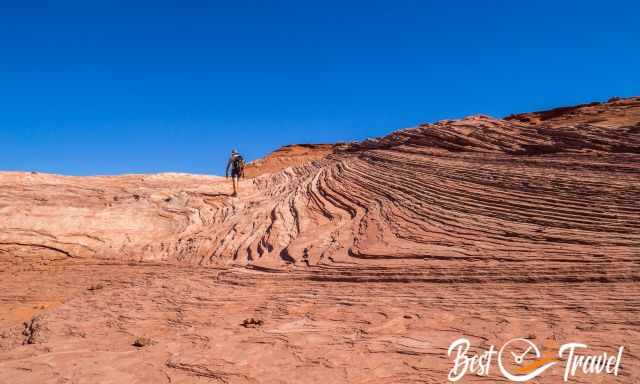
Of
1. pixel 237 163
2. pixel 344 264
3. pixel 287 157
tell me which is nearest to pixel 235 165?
pixel 237 163

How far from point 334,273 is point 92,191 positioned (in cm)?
1008

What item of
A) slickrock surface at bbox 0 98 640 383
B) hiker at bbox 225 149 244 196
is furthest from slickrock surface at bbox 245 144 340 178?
slickrock surface at bbox 0 98 640 383

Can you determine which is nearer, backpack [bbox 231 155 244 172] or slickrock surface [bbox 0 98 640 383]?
slickrock surface [bbox 0 98 640 383]

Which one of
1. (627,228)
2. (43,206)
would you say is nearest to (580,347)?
(627,228)

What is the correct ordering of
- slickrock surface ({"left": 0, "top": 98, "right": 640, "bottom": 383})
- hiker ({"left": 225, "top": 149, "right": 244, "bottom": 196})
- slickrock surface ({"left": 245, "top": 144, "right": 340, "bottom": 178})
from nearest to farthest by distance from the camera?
slickrock surface ({"left": 0, "top": 98, "right": 640, "bottom": 383}) < hiker ({"left": 225, "top": 149, "right": 244, "bottom": 196}) < slickrock surface ({"left": 245, "top": 144, "right": 340, "bottom": 178})

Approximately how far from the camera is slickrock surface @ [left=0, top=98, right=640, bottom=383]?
5.73 meters

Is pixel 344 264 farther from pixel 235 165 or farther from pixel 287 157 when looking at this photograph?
pixel 287 157

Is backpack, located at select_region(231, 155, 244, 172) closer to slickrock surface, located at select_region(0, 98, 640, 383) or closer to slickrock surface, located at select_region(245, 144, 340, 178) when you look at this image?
slickrock surface, located at select_region(0, 98, 640, 383)

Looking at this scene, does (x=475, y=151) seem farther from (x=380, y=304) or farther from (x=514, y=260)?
(x=380, y=304)

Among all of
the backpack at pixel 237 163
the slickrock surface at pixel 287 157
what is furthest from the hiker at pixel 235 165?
the slickrock surface at pixel 287 157

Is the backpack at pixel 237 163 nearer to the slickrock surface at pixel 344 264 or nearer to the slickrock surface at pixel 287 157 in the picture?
the slickrock surface at pixel 344 264

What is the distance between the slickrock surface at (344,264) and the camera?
5.73 metres

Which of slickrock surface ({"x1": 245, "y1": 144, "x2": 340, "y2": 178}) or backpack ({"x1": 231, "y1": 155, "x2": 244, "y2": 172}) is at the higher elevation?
slickrock surface ({"x1": 245, "y1": 144, "x2": 340, "y2": 178})

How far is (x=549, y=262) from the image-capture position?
24.1 feet
